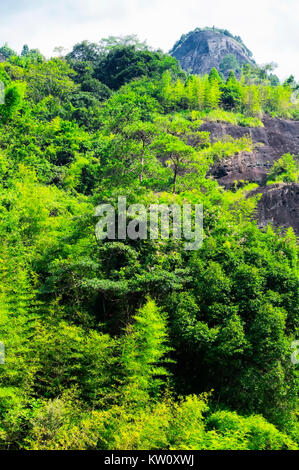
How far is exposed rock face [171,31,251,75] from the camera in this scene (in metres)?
80.1

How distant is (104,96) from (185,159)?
2400cm

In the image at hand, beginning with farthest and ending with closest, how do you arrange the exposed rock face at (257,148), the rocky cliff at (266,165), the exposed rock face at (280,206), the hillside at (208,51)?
the hillside at (208,51), the exposed rock face at (257,148), the rocky cliff at (266,165), the exposed rock face at (280,206)

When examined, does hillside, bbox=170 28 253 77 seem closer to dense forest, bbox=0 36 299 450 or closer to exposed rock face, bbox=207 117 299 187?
exposed rock face, bbox=207 117 299 187

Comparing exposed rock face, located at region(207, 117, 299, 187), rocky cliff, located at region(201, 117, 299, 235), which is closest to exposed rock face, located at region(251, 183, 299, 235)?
rocky cliff, located at region(201, 117, 299, 235)

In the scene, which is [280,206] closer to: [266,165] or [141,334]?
[266,165]

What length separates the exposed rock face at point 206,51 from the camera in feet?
263

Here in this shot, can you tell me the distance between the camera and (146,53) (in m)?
40.8

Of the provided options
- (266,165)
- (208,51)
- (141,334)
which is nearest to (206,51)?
(208,51)

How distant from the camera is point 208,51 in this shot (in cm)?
8162

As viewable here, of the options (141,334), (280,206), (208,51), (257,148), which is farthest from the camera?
(208,51)

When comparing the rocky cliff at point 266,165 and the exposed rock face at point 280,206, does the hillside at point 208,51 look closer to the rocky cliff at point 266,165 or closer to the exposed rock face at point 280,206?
the rocky cliff at point 266,165

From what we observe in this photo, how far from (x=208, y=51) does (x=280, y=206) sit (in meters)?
74.8

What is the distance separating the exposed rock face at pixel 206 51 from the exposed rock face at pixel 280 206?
66.9 m

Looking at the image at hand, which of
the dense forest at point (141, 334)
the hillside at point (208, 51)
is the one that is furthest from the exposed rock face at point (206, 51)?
the dense forest at point (141, 334)
